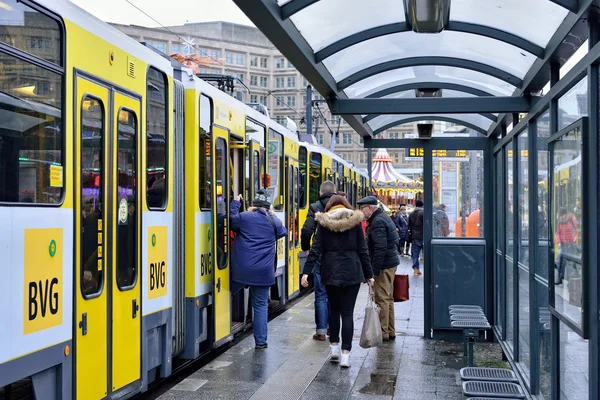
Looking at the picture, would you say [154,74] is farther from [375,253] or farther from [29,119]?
[375,253]

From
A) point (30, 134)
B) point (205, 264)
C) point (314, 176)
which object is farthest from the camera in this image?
point (314, 176)

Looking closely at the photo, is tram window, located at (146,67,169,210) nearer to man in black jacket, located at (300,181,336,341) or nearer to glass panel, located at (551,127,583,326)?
man in black jacket, located at (300,181,336,341)

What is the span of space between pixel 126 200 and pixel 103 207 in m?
0.48

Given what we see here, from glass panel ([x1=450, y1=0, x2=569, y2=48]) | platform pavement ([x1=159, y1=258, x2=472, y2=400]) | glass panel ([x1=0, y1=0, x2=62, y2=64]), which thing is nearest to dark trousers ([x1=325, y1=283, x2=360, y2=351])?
platform pavement ([x1=159, y1=258, x2=472, y2=400])

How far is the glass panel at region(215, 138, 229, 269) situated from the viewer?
872 centimetres

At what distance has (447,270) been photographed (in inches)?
385

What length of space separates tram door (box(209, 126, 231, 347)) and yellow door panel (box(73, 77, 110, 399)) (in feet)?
9.45

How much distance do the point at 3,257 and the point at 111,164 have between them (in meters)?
1.69

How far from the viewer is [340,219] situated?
819 centimetres

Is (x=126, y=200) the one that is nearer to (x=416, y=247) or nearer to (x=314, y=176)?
(x=314, y=176)

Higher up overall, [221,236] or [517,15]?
[517,15]

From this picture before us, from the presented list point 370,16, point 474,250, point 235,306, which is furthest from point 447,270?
point 370,16

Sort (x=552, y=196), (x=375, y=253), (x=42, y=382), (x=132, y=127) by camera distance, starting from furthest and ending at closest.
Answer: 1. (x=375, y=253)
2. (x=132, y=127)
3. (x=552, y=196)
4. (x=42, y=382)

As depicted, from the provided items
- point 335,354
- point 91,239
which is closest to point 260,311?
point 335,354
